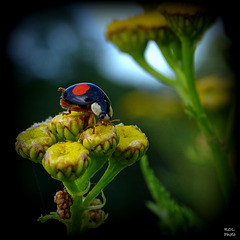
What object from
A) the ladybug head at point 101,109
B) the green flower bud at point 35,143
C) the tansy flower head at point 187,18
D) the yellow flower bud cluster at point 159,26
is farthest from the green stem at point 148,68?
the green flower bud at point 35,143

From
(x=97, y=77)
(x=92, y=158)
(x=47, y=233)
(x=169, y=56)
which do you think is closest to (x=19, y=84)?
(x=97, y=77)

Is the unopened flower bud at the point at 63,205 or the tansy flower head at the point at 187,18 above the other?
the tansy flower head at the point at 187,18

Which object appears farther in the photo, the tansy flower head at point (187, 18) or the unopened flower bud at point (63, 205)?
the tansy flower head at point (187, 18)

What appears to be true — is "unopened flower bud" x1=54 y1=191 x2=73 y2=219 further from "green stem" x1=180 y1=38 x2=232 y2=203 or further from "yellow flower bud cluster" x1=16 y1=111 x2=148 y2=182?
"green stem" x1=180 y1=38 x2=232 y2=203

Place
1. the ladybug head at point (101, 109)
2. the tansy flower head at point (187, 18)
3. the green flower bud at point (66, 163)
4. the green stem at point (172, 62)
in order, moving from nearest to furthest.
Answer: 1. the green flower bud at point (66, 163)
2. the ladybug head at point (101, 109)
3. the tansy flower head at point (187, 18)
4. the green stem at point (172, 62)

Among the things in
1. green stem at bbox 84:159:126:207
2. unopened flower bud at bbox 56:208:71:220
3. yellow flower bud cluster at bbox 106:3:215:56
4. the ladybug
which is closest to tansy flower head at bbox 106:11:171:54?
yellow flower bud cluster at bbox 106:3:215:56

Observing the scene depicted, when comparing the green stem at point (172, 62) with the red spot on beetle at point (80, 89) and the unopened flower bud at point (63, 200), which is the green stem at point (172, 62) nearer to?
the red spot on beetle at point (80, 89)
